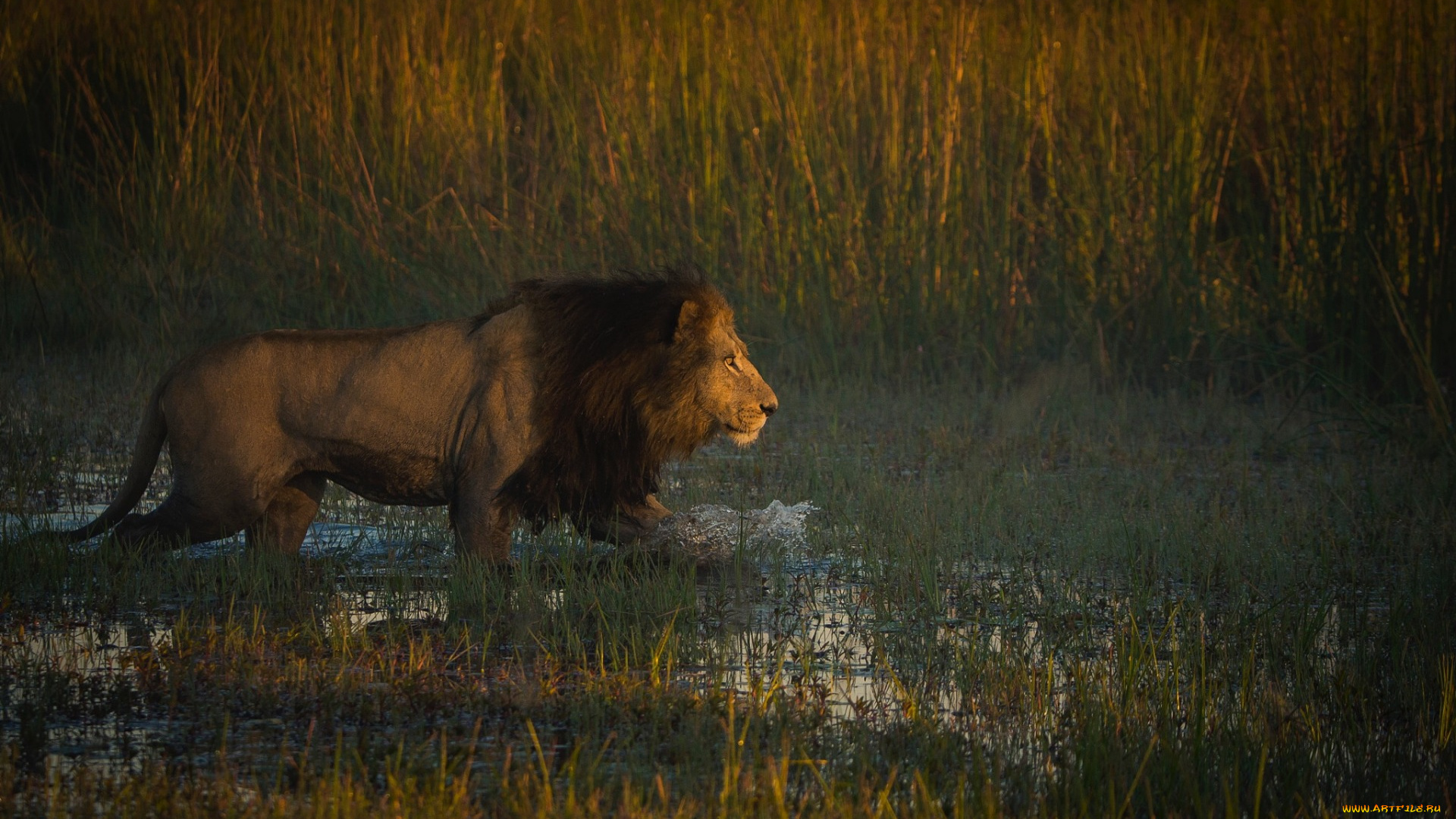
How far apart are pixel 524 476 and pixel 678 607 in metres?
0.96

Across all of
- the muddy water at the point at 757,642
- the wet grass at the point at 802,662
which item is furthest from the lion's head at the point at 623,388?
the muddy water at the point at 757,642

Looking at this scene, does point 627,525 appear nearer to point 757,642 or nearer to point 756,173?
point 757,642

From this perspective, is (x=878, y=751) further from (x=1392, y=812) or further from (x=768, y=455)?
(x=768, y=455)

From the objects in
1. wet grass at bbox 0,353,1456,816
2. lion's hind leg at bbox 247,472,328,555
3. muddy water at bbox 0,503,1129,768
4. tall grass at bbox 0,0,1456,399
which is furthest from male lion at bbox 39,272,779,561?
tall grass at bbox 0,0,1456,399

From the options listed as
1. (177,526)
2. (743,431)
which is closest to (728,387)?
(743,431)

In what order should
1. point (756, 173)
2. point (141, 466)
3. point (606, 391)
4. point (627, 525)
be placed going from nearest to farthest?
point (141, 466), point (606, 391), point (627, 525), point (756, 173)

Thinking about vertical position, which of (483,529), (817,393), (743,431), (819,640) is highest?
(743,431)

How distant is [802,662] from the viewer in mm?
4078

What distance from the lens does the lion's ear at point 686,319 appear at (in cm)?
532

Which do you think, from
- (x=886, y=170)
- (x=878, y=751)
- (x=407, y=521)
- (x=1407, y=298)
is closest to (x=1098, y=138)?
(x=886, y=170)

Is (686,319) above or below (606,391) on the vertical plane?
above

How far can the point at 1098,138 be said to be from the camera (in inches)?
385

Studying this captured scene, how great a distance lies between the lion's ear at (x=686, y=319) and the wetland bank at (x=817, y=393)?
79 centimetres

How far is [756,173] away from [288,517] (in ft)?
17.3
